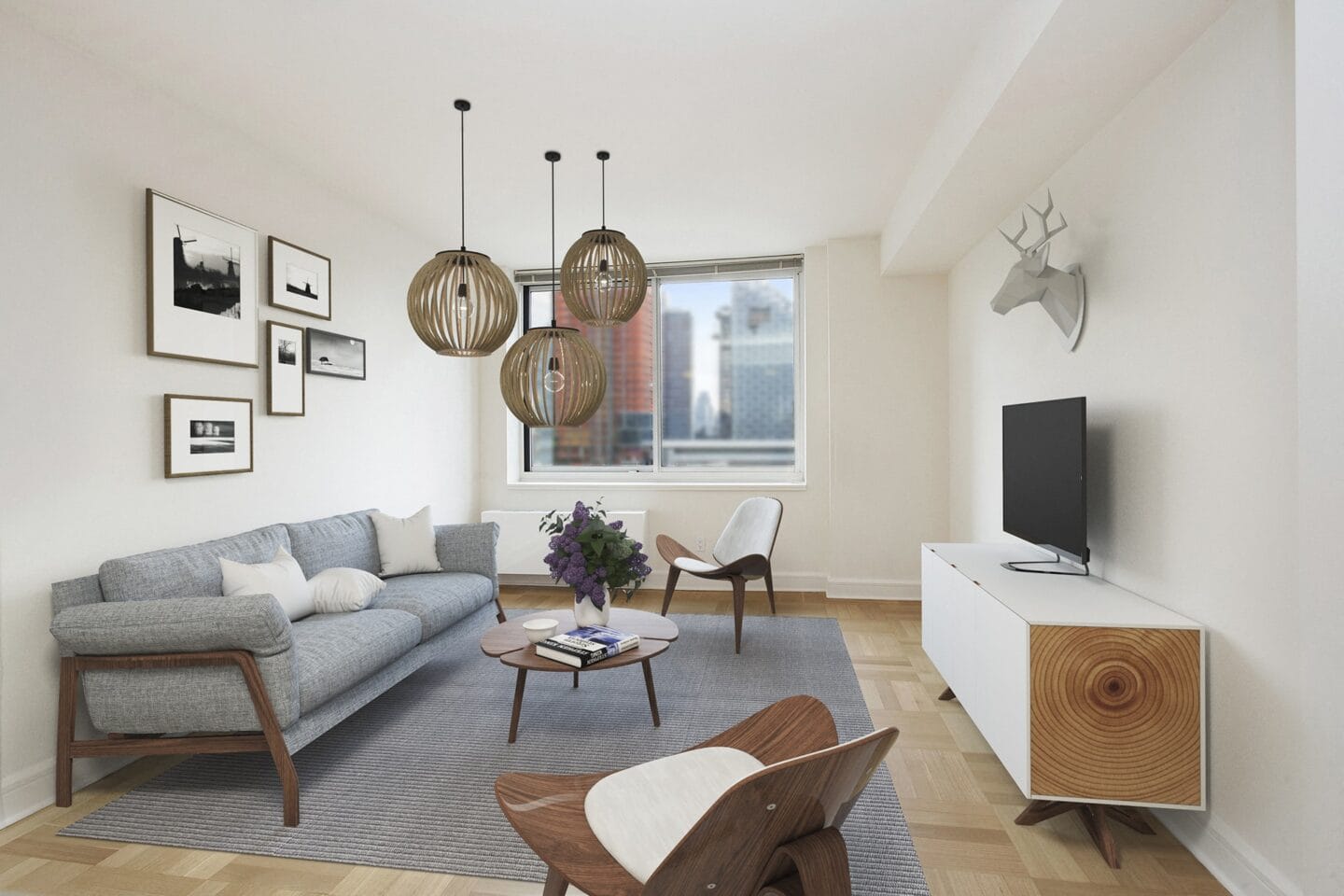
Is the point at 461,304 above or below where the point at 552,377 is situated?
above

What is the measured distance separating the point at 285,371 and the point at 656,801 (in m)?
3.04

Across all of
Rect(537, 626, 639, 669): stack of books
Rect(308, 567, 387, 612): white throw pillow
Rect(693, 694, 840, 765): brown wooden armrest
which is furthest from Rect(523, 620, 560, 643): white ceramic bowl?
Rect(693, 694, 840, 765): brown wooden armrest

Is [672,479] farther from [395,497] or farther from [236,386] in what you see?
[236,386]

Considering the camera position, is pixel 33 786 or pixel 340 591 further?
pixel 340 591

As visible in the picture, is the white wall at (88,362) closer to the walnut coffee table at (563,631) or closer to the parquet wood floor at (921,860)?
the parquet wood floor at (921,860)

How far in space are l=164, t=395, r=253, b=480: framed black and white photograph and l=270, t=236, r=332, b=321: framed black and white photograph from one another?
61 cm

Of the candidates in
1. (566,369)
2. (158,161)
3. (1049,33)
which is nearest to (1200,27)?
(1049,33)

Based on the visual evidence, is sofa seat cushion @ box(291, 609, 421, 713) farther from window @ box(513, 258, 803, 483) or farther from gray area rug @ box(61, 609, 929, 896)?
window @ box(513, 258, 803, 483)

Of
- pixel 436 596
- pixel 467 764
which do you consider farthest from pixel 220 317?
pixel 467 764

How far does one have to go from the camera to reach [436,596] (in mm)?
3389

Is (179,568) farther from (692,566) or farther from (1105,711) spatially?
(1105,711)

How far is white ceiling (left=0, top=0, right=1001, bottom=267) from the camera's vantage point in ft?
7.66

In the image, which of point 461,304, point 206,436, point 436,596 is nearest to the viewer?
point 461,304

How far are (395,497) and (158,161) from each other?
2.35 meters
